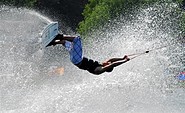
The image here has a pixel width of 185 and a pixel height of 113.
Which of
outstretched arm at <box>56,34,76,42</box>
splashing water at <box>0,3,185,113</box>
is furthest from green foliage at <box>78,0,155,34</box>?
outstretched arm at <box>56,34,76,42</box>

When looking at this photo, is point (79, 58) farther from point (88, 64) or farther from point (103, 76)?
point (103, 76)

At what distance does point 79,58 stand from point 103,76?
7515mm

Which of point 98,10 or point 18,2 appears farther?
point 18,2

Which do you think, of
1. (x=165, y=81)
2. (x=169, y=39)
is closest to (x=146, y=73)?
(x=165, y=81)

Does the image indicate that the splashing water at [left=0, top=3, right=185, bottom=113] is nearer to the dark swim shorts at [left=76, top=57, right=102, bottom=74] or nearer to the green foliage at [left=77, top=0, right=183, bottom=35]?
the green foliage at [left=77, top=0, right=183, bottom=35]

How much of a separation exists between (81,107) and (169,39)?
12642 mm

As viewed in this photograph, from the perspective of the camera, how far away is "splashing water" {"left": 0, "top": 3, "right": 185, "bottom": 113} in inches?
672

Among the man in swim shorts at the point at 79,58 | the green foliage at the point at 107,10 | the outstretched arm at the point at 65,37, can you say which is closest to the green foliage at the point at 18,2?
the green foliage at the point at 107,10

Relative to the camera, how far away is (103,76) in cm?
2042

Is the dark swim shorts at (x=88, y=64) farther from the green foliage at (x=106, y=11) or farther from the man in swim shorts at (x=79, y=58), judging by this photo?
the green foliage at (x=106, y=11)

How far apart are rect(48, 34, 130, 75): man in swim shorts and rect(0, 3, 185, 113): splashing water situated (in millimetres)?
3443

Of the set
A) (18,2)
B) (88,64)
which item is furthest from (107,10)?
(88,64)

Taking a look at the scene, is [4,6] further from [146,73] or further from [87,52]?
[146,73]

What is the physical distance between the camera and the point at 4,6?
3919cm
